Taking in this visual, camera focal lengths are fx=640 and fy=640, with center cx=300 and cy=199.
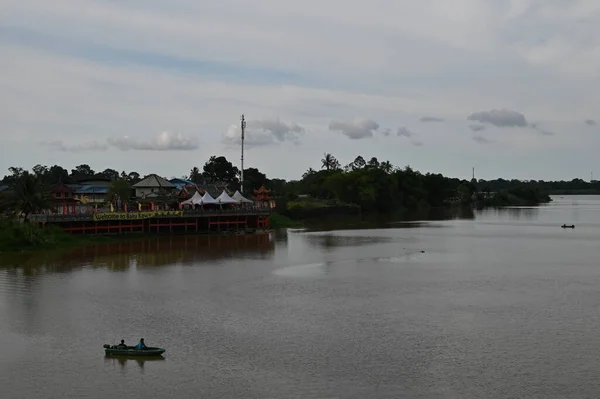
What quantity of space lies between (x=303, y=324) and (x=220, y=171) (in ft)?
365

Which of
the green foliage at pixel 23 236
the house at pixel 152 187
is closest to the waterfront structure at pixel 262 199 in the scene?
the house at pixel 152 187

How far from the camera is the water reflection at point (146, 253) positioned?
51469 millimetres

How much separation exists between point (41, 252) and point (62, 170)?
11612cm

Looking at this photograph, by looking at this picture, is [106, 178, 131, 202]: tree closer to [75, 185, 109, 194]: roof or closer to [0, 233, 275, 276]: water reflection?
[75, 185, 109, 194]: roof

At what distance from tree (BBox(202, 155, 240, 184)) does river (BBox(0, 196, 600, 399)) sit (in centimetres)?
8284

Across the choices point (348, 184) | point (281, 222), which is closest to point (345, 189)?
point (348, 184)

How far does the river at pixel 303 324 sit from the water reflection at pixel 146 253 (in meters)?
0.43

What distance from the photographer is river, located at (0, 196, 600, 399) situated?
23.5 m

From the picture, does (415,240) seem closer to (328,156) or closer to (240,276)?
(240,276)

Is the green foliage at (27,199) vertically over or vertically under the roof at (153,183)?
under

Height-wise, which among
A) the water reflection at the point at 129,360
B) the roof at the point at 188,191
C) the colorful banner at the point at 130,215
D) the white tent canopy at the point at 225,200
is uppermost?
the roof at the point at 188,191

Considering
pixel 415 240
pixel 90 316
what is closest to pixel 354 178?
pixel 415 240

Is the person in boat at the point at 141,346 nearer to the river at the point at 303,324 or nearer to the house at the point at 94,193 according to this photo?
the river at the point at 303,324

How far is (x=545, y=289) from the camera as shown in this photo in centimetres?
4059
